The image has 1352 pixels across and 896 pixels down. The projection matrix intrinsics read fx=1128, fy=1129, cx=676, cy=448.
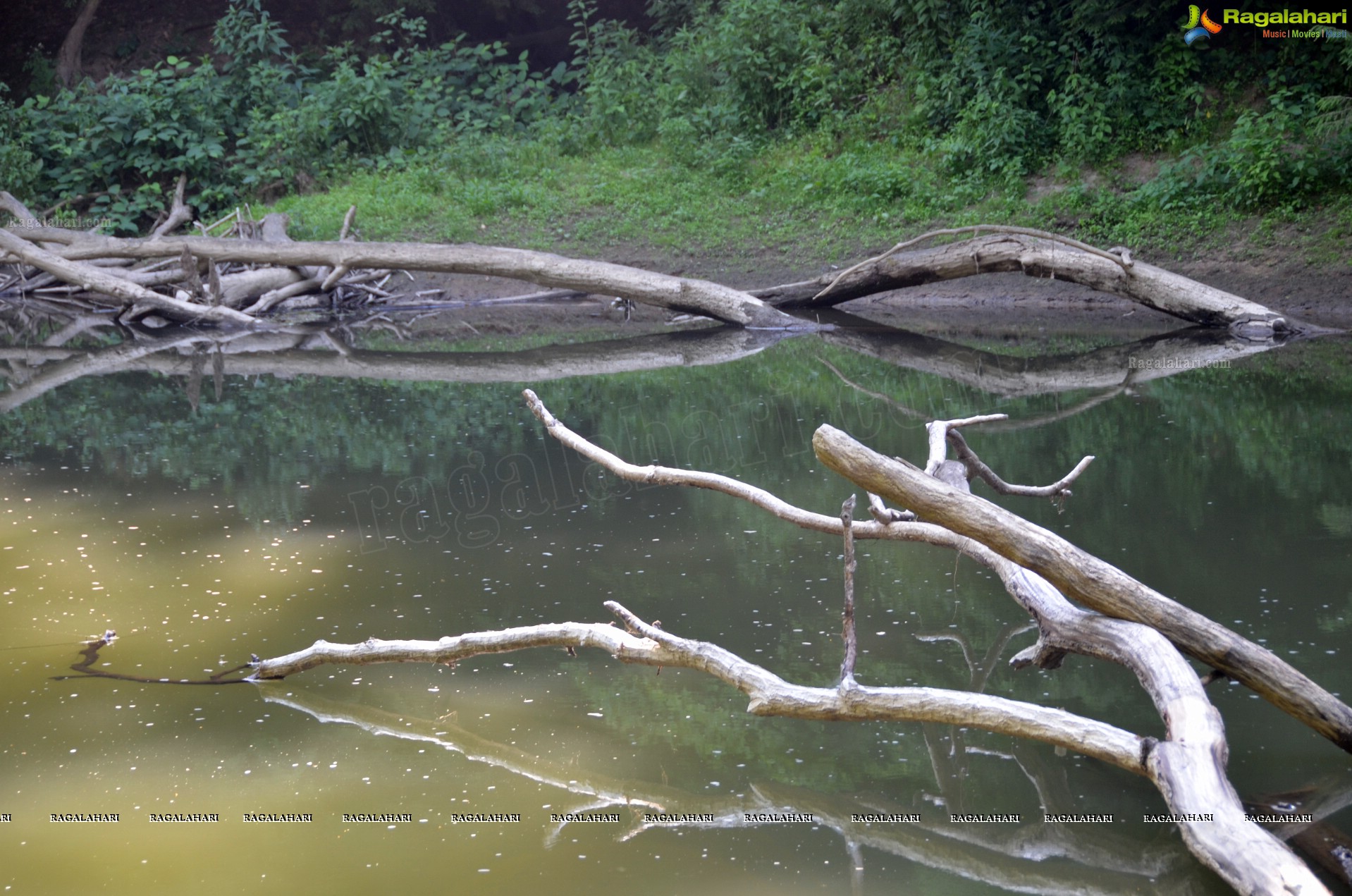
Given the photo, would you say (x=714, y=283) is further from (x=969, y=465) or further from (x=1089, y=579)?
(x=1089, y=579)

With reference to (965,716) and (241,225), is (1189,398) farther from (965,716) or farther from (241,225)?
(241,225)

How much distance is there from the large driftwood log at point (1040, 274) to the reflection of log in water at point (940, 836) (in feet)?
24.0

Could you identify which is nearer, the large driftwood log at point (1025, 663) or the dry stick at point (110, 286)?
the large driftwood log at point (1025, 663)

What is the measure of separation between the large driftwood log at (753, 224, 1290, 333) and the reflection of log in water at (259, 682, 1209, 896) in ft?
24.0

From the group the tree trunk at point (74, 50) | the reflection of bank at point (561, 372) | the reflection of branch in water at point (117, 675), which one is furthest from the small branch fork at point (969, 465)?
the tree trunk at point (74, 50)

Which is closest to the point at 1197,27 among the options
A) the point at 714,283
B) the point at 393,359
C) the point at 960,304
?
the point at 960,304

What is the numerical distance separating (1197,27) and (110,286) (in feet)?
39.8

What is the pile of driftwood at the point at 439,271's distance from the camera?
32.3 ft

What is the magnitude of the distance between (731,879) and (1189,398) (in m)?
5.74

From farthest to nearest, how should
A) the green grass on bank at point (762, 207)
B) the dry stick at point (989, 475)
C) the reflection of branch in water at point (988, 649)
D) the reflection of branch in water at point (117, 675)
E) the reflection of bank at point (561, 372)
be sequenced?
the green grass on bank at point (762, 207), the reflection of bank at point (561, 372), the dry stick at point (989, 475), the reflection of branch in water at point (117, 675), the reflection of branch in water at point (988, 649)

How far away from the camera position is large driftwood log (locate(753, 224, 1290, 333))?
Result: 9516mm

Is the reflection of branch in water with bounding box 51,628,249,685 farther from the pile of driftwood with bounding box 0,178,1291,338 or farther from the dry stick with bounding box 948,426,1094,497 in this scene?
the pile of driftwood with bounding box 0,178,1291,338

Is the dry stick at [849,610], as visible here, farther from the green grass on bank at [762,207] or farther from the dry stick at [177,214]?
the dry stick at [177,214]

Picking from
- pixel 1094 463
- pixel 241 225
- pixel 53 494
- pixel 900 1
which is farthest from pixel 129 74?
pixel 1094 463
